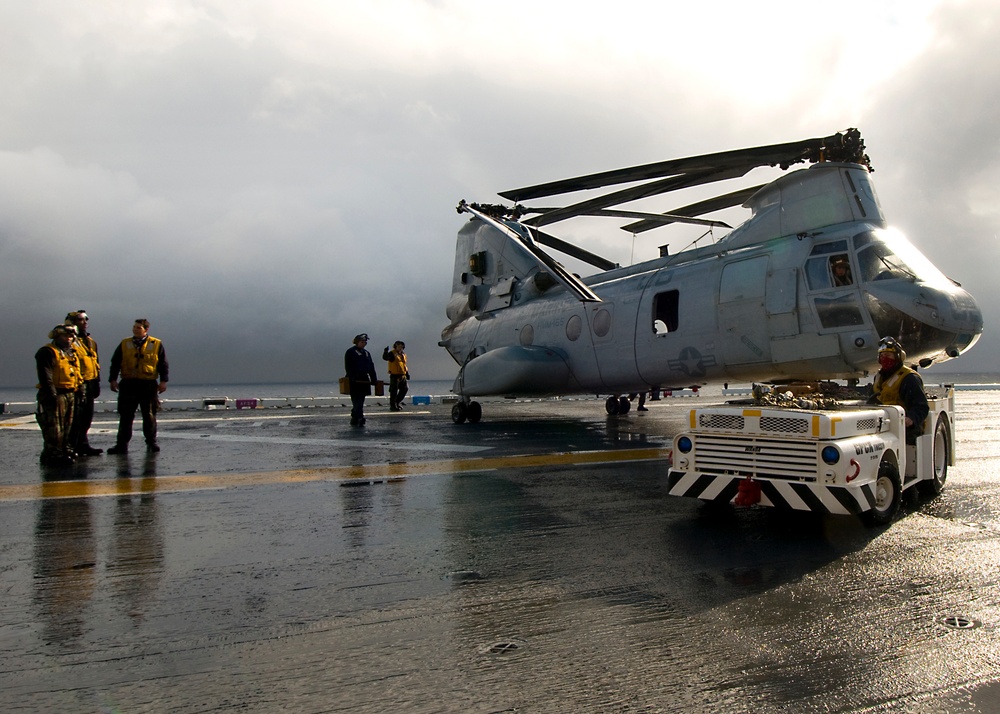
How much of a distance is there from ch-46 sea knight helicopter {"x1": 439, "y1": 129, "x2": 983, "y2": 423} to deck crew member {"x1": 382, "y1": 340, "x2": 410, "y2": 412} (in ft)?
20.3

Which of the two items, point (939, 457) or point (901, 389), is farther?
point (939, 457)

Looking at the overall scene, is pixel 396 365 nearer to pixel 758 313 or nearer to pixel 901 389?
pixel 758 313

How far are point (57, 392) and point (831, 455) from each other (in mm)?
9742

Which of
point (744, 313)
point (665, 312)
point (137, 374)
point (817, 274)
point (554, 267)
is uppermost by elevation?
point (554, 267)

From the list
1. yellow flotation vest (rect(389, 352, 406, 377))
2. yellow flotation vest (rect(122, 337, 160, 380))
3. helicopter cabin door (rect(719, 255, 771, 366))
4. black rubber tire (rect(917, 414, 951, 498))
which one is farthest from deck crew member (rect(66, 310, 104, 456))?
yellow flotation vest (rect(389, 352, 406, 377))

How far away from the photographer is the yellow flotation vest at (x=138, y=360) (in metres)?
10.6

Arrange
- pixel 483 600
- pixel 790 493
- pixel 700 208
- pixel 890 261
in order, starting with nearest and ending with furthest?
1. pixel 483 600
2. pixel 790 493
3. pixel 890 261
4. pixel 700 208

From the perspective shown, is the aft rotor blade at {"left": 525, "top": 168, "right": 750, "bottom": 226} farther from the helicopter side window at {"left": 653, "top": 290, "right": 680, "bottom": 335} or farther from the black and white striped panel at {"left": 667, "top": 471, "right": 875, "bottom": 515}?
the black and white striped panel at {"left": 667, "top": 471, "right": 875, "bottom": 515}

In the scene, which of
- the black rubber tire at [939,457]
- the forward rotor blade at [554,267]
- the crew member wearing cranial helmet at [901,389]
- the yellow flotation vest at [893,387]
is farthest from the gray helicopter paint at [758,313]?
the yellow flotation vest at [893,387]

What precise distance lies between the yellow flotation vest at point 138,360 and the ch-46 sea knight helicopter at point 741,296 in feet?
23.0

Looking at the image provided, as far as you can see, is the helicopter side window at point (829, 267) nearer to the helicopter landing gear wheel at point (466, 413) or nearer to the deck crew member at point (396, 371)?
the helicopter landing gear wheel at point (466, 413)

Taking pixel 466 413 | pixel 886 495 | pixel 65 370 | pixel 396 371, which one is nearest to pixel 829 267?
pixel 886 495

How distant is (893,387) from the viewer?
6.75 meters

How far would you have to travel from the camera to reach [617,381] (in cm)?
1408
